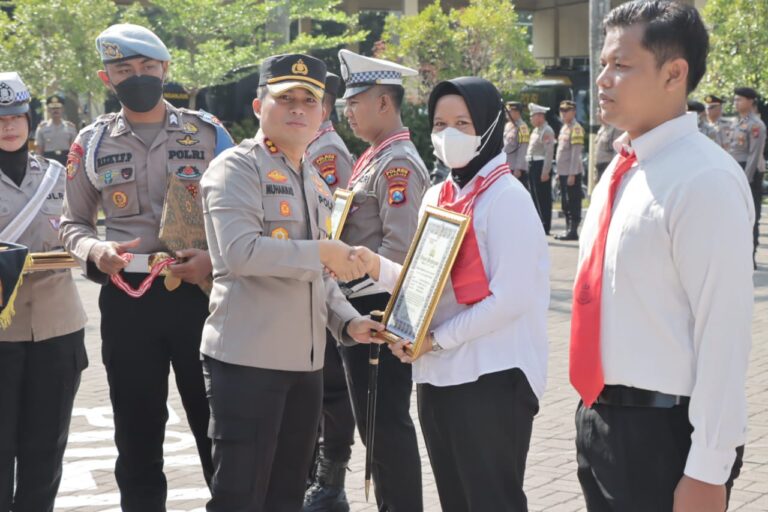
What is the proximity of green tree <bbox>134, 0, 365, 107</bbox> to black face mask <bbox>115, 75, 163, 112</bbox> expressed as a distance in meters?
19.9

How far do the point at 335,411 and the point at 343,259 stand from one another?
185 cm

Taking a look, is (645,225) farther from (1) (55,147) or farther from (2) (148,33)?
(1) (55,147)

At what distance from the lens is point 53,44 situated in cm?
2364

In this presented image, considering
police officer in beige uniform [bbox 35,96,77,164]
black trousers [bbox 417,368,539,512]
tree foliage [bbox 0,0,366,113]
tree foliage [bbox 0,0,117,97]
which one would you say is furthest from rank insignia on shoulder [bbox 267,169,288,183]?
tree foliage [bbox 0,0,117,97]

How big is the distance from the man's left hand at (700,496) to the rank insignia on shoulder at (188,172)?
2542mm

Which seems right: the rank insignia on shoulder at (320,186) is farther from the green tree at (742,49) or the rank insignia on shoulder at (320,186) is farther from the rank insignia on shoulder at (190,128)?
the green tree at (742,49)

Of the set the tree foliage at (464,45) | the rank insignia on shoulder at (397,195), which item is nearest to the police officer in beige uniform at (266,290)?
the rank insignia on shoulder at (397,195)

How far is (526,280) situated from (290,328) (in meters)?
0.87

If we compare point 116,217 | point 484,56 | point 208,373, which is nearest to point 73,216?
point 116,217

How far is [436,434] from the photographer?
12.5ft

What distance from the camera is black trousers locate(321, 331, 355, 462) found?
5.48 meters

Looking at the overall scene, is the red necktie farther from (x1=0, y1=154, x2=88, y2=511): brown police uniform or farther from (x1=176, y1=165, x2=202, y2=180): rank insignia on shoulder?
(x1=0, y1=154, x2=88, y2=511): brown police uniform

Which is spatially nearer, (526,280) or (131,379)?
(526,280)

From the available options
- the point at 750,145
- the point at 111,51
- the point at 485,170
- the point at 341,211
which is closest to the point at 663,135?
the point at 485,170
